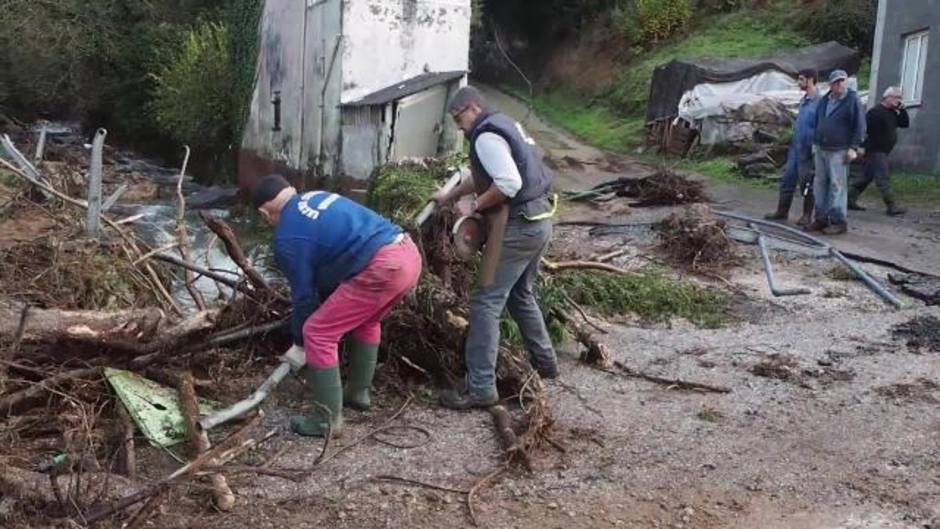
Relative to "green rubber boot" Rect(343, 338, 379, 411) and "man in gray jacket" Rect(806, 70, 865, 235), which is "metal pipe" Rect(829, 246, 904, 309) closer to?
"man in gray jacket" Rect(806, 70, 865, 235)

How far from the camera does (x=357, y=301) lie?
5.09 metres

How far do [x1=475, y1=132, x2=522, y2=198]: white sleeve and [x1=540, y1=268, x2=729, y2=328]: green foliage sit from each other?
2.65 m

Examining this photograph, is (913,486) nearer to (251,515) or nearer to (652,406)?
(652,406)

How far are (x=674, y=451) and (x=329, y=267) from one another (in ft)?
6.79

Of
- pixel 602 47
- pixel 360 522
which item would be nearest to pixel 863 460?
pixel 360 522

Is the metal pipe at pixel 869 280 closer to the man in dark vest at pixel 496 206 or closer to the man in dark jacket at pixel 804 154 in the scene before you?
the man in dark jacket at pixel 804 154

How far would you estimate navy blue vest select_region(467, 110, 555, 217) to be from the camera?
18.2 feet

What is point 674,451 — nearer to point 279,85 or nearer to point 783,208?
point 783,208

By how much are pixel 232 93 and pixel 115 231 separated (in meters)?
18.3

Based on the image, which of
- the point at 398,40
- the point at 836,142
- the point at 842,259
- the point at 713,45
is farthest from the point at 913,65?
the point at 713,45

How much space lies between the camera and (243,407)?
5.18m

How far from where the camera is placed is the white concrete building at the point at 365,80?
18.1m

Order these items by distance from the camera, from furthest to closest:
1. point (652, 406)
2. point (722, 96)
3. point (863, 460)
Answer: point (722, 96) < point (652, 406) < point (863, 460)

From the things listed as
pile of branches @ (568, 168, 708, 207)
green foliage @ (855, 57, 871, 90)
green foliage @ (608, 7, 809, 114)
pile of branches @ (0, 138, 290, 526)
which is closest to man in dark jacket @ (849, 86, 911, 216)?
pile of branches @ (568, 168, 708, 207)
